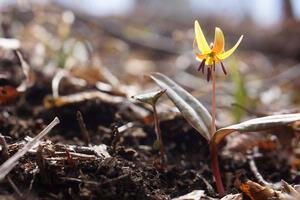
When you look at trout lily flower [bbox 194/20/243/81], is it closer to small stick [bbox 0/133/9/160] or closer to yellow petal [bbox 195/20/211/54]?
yellow petal [bbox 195/20/211/54]

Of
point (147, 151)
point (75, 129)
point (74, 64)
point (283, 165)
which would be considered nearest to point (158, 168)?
point (147, 151)

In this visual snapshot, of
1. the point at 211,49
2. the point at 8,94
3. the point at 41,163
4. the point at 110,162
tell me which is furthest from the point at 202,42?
the point at 8,94

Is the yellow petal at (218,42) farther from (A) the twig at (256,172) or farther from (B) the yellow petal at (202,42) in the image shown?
(A) the twig at (256,172)

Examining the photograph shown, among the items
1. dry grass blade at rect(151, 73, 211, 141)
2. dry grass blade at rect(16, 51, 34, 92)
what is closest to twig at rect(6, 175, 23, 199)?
dry grass blade at rect(151, 73, 211, 141)

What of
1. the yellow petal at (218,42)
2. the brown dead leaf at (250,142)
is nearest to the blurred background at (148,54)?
the brown dead leaf at (250,142)

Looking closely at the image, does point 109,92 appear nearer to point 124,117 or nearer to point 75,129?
point 124,117
